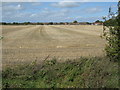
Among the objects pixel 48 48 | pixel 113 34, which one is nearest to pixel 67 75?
pixel 113 34

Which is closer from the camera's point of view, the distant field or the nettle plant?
the nettle plant

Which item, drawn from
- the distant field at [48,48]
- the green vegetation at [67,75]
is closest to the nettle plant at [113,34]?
the green vegetation at [67,75]

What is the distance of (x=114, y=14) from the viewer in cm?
931

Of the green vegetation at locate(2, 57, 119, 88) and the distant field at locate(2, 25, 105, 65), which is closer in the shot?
the green vegetation at locate(2, 57, 119, 88)

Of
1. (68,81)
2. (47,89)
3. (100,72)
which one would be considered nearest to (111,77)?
(100,72)

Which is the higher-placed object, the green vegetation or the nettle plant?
the nettle plant

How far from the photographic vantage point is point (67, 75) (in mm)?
9352

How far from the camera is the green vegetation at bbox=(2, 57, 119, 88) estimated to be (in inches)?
331

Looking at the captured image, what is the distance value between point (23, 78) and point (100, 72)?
2666 mm

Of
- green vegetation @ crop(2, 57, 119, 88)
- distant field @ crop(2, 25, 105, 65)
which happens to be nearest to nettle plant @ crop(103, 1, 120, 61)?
green vegetation @ crop(2, 57, 119, 88)

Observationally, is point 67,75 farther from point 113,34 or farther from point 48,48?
point 48,48

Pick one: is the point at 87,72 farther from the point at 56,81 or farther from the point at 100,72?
the point at 56,81

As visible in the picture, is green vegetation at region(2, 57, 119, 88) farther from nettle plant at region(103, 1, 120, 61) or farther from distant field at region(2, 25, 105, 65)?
distant field at region(2, 25, 105, 65)

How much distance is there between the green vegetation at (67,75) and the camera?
841cm
